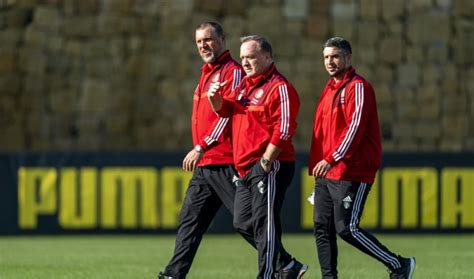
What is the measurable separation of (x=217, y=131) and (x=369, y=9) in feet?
42.3

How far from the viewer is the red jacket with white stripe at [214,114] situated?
11.6m

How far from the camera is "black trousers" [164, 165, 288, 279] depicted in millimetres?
11664

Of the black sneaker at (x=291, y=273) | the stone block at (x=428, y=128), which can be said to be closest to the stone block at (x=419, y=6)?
the stone block at (x=428, y=128)

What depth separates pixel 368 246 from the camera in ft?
37.9

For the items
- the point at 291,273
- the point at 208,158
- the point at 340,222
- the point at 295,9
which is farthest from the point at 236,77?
the point at 295,9

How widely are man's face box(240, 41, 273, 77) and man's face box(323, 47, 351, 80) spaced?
0.53 metres

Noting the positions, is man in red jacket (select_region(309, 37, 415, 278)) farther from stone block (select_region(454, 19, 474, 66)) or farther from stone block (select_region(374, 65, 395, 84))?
stone block (select_region(454, 19, 474, 66))

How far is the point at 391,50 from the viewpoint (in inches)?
948

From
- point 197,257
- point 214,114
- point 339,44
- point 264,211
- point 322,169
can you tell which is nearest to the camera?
point 264,211

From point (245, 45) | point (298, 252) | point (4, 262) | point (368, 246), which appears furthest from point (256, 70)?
point (298, 252)

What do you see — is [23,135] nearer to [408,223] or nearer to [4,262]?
[408,223]

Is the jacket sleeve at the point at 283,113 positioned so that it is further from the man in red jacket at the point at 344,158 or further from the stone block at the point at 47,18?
the stone block at the point at 47,18

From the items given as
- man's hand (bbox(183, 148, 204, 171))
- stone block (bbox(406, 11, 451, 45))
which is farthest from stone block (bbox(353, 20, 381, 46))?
man's hand (bbox(183, 148, 204, 171))

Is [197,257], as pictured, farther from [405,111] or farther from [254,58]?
[405,111]
